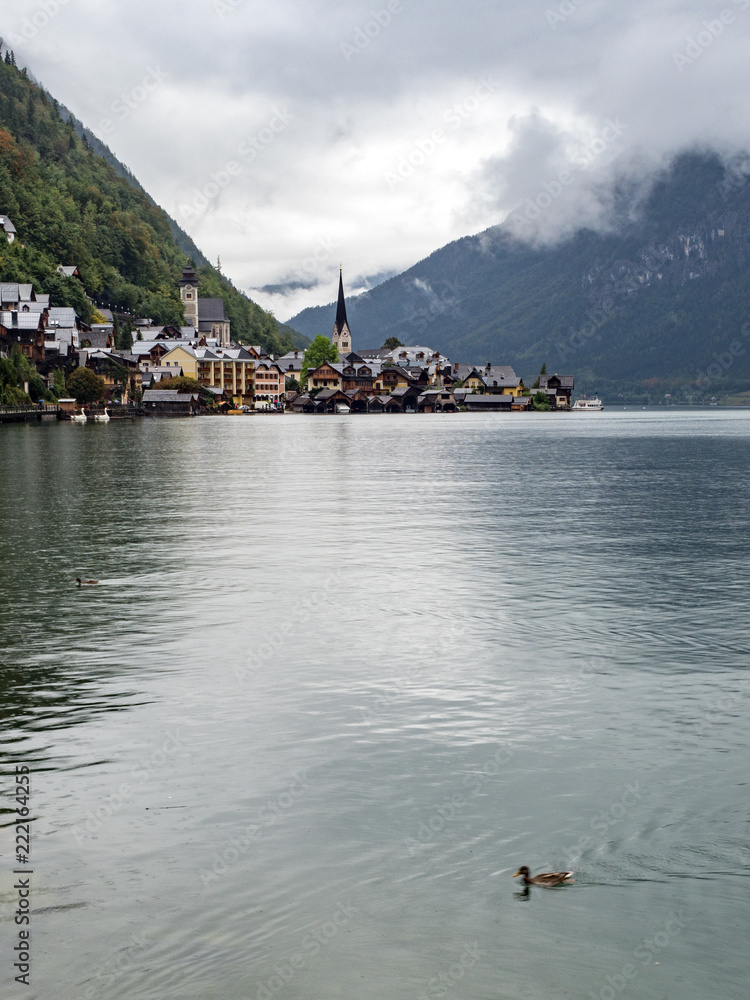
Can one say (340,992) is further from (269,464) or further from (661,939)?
(269,464)

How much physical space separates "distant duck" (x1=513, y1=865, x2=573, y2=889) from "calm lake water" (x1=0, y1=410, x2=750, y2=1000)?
157 millimetres

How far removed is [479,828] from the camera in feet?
41.0

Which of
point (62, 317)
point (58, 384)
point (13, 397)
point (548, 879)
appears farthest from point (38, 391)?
point (548, 879)

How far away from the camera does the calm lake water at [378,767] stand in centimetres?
990

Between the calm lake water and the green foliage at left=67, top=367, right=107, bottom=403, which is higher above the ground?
the green foliage at left=67, top=367, right=107, bottom=403

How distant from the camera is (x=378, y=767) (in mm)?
14453

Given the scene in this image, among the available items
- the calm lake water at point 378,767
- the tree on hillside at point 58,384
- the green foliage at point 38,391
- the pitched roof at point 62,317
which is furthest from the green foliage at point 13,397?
the calm lake water at point 378,767

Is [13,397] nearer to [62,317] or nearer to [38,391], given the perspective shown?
[38,391]

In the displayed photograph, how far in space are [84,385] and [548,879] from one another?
Answer: 561 feet

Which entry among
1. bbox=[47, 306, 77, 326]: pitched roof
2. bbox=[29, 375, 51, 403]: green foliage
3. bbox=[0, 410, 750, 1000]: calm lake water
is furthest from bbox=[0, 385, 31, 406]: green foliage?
bbox=[0, 410, 750, 1000]: calm lake water

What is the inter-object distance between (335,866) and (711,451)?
9257cm

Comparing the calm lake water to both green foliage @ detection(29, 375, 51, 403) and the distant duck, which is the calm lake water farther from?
green foliage @ detection(29, 375, 51, 403)

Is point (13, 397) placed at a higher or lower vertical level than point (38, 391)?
lower

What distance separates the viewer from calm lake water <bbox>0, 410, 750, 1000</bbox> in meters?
9.90
